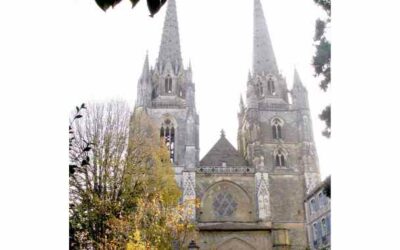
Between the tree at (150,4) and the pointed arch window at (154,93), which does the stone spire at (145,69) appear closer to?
the pointed arch window at (154,93)

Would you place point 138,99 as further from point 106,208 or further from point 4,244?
point 4,244

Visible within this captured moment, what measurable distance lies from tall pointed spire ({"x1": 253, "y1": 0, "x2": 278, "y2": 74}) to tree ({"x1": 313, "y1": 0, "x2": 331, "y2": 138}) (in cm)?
1959

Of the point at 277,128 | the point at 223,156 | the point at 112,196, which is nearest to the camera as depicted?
the point at 112,196

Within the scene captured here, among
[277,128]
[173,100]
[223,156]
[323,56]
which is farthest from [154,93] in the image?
[323,56]

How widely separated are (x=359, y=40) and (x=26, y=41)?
5.64ft

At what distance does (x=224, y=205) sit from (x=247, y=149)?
10.8ft

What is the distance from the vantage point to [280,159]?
19859 millimetres

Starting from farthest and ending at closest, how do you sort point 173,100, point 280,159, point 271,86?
1. point 271,86
2. point 173,100
3. point 280,159

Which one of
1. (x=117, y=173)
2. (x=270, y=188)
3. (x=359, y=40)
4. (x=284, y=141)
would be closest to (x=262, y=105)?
(x=284, y=141)

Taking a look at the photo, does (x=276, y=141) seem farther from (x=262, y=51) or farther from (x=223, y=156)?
(x=262, y=51)

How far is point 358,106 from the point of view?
202cm

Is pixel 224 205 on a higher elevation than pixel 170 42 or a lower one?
lower

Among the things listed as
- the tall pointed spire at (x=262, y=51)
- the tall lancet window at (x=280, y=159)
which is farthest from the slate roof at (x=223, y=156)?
the tall pointed spire at (x=262, y=51)

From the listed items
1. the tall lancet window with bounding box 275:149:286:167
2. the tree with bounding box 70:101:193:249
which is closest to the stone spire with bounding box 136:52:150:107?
the tall lancet window with bounding box 275:149:286:167
